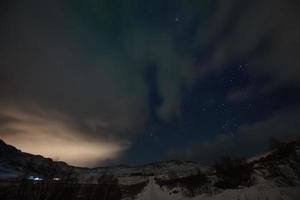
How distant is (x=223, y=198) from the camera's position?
1502 inches

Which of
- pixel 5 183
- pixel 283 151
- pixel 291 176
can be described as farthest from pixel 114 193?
pixel 283 151

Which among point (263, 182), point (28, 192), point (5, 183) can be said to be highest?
point (263, 182)

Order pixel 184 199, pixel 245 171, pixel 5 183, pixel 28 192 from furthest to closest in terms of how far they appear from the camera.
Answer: pixel 245 171, pixel 184 199, pixel 5 183, pixel 28 192

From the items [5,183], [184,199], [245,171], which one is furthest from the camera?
[245,171]

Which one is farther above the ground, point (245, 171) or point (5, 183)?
point (245, 171)

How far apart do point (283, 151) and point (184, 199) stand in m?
30.8

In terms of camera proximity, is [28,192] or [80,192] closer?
[28,192]

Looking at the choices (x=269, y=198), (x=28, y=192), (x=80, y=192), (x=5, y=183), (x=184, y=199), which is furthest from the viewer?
(x=184, y=199)

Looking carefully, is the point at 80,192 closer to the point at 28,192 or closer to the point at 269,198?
the point at 28,192

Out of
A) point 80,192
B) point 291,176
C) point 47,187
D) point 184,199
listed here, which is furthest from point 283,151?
point 47,187

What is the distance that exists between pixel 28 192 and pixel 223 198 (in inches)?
1463

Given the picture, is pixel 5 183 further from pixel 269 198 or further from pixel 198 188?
pixel 198 188

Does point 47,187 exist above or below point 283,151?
below

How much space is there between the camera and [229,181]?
4916cm
